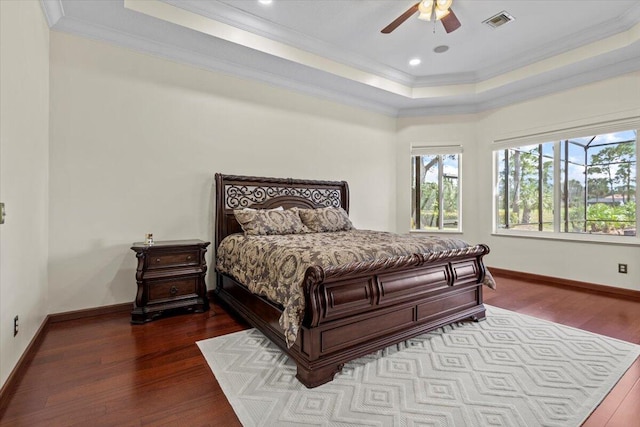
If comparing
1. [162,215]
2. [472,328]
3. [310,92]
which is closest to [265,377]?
[472,328]

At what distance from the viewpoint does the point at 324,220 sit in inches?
154

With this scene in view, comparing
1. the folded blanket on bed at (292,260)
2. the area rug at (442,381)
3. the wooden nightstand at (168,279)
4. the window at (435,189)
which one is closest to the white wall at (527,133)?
the window at (435,189)

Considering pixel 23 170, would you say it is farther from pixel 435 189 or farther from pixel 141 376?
pixel 435 189

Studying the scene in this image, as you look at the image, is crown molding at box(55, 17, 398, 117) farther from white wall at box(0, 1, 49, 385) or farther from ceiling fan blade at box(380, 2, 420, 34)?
ceiling fan blade at box(380, 2, 420, 34)

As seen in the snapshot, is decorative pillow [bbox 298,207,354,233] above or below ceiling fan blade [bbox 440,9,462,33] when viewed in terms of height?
below

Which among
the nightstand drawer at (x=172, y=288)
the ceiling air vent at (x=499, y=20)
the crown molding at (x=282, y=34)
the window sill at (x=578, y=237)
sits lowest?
the nightstand drawer at (x=172, y=288)

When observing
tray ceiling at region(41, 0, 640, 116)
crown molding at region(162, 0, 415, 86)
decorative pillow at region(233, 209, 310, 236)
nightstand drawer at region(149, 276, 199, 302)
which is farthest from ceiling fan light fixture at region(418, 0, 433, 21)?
nightstand drawer at region(149, 276, 199, 302)

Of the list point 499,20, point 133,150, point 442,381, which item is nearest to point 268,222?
point 133,150

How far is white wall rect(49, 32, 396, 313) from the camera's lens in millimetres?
2967

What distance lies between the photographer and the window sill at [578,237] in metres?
3.84

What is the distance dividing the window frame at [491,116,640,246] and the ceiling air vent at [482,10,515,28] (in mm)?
1889

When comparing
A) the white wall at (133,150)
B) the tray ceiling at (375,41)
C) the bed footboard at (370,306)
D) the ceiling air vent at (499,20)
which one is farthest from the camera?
the ceiling air vent at (499,20)

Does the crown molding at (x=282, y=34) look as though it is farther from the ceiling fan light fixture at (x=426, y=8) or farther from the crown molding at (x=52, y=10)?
the ceiling fan light fixture at (x=426, y=8)

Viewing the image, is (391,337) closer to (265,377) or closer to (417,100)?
(265,377)
